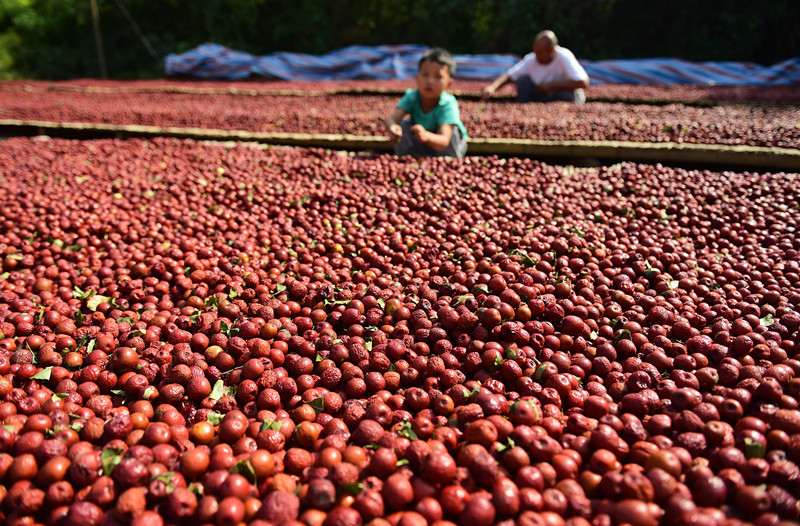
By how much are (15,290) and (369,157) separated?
3.73 m

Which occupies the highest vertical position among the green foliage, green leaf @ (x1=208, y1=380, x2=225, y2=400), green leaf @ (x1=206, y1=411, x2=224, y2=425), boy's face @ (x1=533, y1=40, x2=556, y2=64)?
the green foliage

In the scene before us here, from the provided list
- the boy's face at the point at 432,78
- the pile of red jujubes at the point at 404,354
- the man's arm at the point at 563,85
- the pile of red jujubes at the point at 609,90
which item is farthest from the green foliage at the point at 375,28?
the pile of red jujubes at the point at 404,354

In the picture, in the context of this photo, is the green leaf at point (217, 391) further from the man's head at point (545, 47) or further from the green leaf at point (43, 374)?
the man's head at point (545, 47)

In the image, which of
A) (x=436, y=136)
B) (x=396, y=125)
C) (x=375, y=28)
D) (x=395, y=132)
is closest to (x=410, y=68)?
(x=375, y=28)

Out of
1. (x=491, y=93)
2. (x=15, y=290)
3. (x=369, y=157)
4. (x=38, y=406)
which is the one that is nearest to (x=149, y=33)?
(x=491, y=93)

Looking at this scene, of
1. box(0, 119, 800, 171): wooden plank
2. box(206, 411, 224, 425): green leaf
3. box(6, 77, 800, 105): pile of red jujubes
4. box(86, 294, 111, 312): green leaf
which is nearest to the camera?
box(206, 411, 224, 425): green leaf

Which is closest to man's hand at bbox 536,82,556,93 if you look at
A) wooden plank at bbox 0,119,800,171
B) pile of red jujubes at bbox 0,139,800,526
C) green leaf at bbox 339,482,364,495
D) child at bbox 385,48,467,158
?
wooden plank at bbox 0,119,800,171

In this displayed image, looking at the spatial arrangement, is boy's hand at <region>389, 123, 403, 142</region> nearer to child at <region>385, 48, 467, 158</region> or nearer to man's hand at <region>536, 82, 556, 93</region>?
child at <region>385, 48, 467, 158</region>

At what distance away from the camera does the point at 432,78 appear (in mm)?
5383

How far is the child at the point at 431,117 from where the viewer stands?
5363mm

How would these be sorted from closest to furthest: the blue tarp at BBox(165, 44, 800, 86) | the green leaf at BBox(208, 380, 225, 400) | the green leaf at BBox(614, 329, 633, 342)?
the green leaf at BBox(208, 380, 225, 400) → the green leaf at BBox(614, 329, 633, 342) → the blue tarp at BBox(165, 44, 800, 86)

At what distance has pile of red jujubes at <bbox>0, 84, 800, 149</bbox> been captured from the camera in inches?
234

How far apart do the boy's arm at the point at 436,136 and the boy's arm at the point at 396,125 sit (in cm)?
26

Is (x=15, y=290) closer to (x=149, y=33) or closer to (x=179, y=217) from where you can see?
(x=179, y=217)
